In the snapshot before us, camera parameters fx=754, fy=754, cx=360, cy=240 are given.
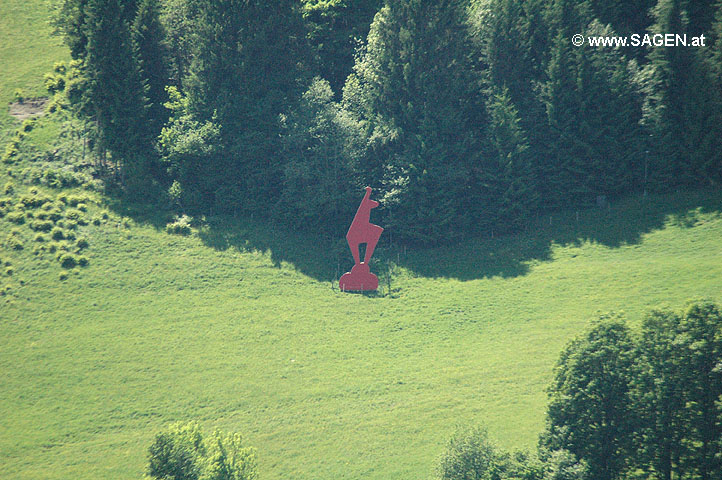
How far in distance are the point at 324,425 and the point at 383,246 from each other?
1923cm

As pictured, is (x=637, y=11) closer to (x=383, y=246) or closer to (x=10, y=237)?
(x=383, y=246)

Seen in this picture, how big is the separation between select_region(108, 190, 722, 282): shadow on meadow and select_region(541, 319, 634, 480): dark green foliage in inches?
779

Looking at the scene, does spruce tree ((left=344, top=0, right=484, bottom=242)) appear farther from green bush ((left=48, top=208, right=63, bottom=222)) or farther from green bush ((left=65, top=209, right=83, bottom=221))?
green bush ((left=48, top=208, right=63, bottom=222))

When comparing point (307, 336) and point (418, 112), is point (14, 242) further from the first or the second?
point (418, 112)

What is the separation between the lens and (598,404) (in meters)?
32.8

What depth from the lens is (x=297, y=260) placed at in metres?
56.2

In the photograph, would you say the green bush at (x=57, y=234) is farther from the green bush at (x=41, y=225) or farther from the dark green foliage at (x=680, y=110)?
the dark green foliage at (x=680, y=110)

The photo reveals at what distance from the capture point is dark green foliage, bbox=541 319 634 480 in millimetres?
32312

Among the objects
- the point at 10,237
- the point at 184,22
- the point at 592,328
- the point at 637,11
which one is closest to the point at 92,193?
the point at 10,237

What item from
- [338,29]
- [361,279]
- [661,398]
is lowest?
[661,398]

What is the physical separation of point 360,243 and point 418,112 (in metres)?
12.3

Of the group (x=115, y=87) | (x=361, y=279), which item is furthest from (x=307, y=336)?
(x=115, y=87)

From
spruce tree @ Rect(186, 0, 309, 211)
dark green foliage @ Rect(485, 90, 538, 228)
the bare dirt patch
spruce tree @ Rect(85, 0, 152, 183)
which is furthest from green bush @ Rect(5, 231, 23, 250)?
dark green foliage @ Rect(485, 90, 538, 228)

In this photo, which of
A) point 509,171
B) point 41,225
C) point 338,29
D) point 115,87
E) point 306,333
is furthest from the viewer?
point 338,29
